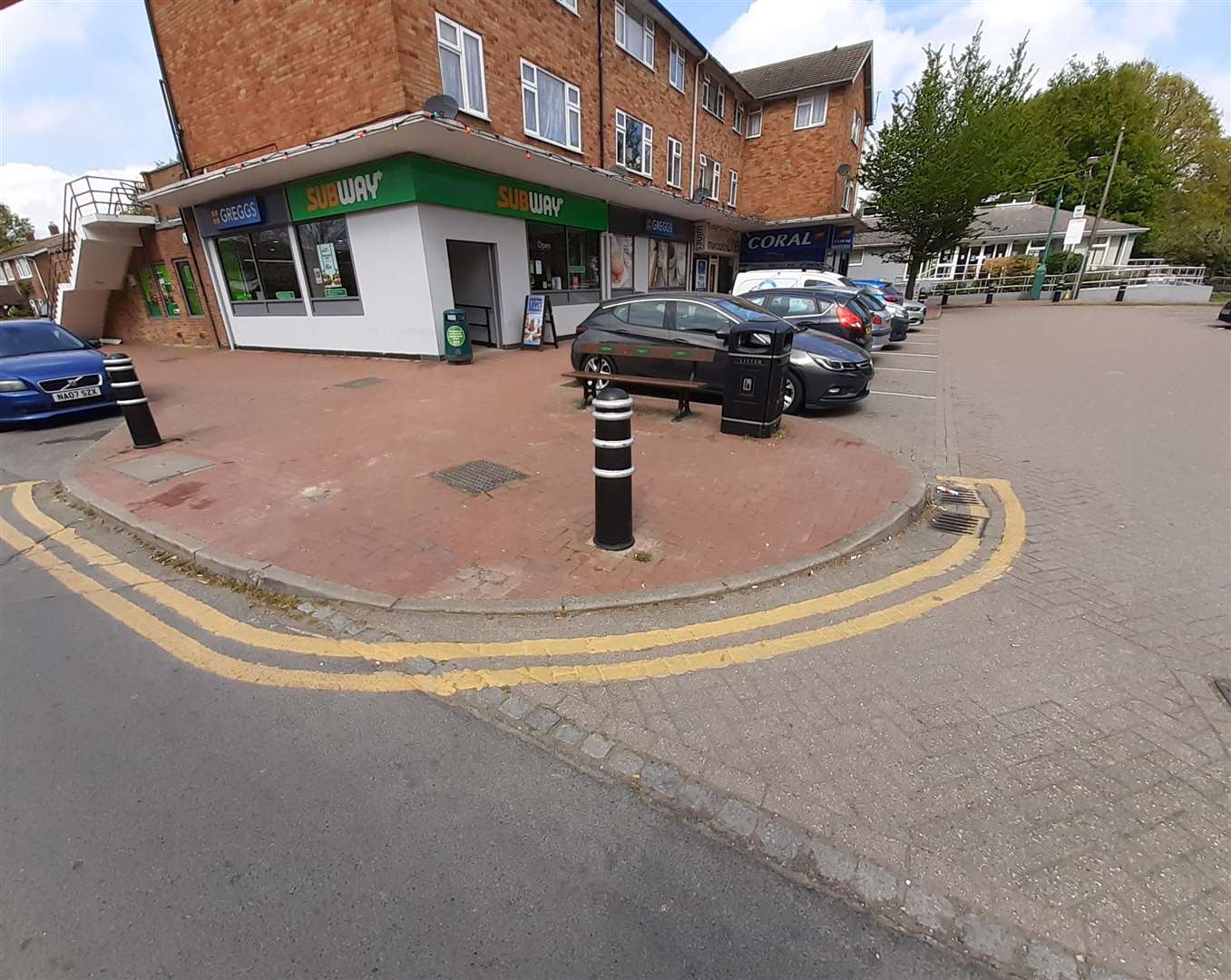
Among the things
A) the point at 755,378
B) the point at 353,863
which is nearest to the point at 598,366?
the point at 755,378

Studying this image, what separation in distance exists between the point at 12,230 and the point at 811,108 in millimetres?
66127

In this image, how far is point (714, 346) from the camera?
7.52 meters

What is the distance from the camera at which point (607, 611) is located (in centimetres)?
339

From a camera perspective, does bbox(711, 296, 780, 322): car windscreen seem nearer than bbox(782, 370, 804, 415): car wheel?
Yes

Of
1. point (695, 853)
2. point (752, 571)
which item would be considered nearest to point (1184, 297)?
point (752, 571)

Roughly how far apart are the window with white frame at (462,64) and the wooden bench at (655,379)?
7148 mm

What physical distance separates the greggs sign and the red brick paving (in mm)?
4967

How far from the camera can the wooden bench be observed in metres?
7.17

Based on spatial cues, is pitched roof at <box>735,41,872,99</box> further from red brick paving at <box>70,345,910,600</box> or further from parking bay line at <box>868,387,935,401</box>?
red brick paving at <box>70,345,910,600</box>

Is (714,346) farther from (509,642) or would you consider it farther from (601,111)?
(601,111)

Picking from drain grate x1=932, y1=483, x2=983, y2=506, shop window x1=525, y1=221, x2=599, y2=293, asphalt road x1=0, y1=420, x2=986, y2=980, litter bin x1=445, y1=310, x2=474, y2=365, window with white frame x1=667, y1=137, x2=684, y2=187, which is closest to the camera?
asphalt road x1=0, y1=420, x2=986, y2=980

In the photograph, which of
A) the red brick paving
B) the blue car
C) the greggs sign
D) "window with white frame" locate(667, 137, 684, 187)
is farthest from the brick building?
the blue car

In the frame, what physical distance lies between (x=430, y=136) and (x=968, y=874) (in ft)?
37.8

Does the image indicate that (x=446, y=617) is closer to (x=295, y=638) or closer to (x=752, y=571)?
(x=295, y=638)
